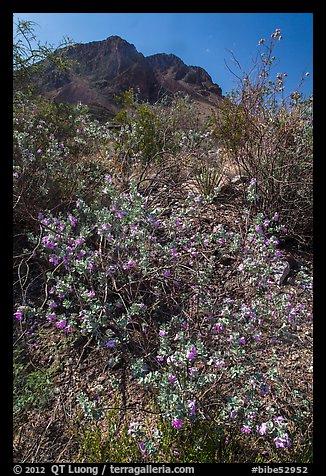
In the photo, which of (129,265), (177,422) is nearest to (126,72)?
(129,265)

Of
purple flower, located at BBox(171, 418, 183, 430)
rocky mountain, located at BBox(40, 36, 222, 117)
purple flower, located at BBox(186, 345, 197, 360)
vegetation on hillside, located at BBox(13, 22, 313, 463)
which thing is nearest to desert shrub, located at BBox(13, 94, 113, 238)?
vegetation on hillside, located at BBox(13, 22, 313, 463)

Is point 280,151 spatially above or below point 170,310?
above

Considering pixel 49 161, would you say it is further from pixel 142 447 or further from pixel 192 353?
pixel 142 447

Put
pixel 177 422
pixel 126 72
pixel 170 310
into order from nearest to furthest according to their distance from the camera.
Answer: pixel 177 422, pixel 170 310, pixel 126 72

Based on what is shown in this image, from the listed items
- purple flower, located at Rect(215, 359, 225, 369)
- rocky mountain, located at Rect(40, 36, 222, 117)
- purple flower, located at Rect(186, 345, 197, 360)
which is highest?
rocky mountain, located at Rect(40, 36, 222, 117)

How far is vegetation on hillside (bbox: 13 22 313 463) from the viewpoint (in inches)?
65.2

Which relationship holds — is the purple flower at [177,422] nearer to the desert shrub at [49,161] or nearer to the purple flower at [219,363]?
the purple flower at [219,363]

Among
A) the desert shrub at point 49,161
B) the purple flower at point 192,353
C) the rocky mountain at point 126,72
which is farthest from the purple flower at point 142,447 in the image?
the rocky mountain at point 126,72

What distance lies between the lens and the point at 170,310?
8.05ft

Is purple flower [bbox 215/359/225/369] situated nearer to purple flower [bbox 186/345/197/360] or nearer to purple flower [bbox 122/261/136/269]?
purple flower [bbox 186/345/197/360]

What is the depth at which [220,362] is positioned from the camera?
169 cm

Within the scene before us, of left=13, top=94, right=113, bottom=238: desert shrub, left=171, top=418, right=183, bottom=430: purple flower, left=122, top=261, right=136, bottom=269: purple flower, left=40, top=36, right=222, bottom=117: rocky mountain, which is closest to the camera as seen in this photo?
left=171, top=418, right=183, bottom=430: purple flower
